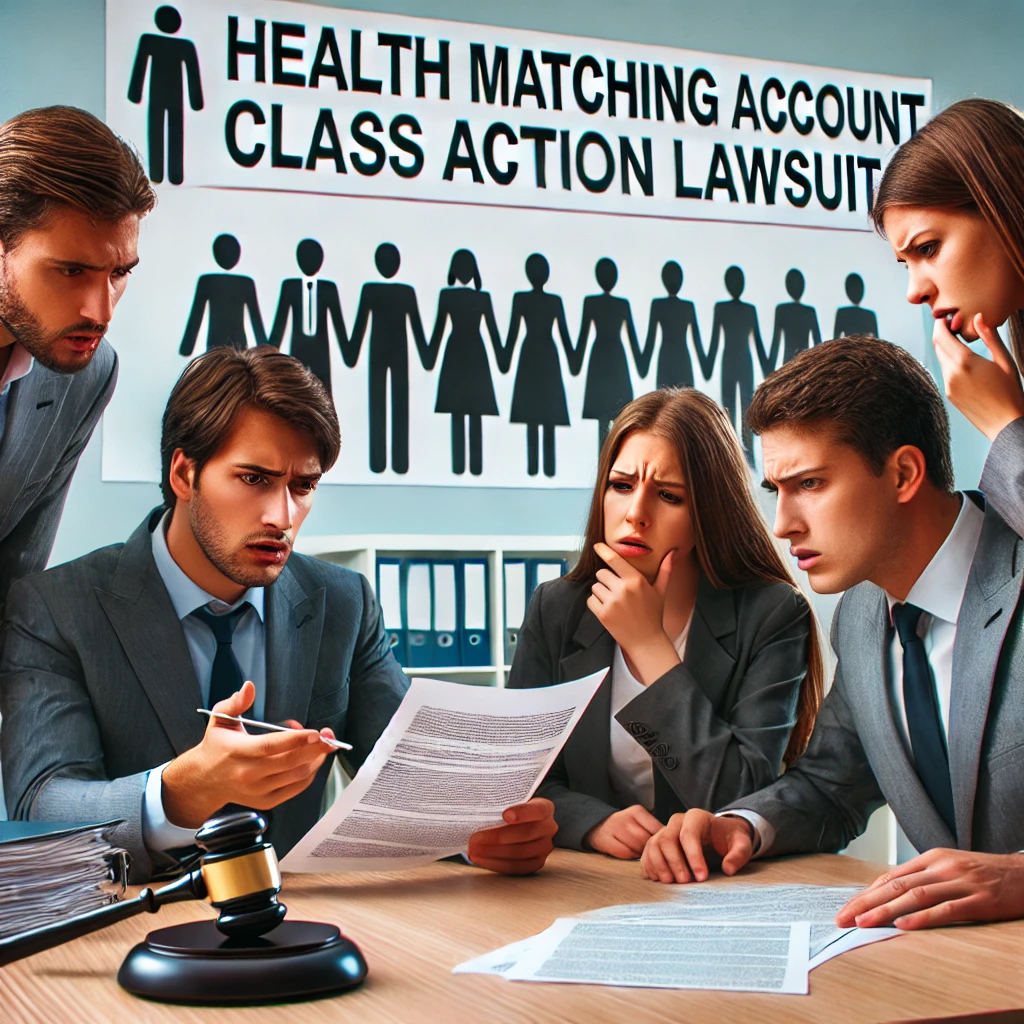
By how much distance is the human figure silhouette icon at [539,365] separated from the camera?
420 centimetres

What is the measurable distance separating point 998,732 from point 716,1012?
0.84m

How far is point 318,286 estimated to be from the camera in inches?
157

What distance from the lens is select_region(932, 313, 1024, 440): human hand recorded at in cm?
170

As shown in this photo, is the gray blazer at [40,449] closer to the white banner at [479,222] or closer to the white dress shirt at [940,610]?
the white dress shirt at [940,610]

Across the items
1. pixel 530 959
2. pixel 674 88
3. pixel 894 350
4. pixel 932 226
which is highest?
pixel 674 88

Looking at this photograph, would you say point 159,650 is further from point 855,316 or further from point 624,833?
point 855,316

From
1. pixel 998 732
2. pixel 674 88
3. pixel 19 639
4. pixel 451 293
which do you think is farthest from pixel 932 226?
pixel 674 88

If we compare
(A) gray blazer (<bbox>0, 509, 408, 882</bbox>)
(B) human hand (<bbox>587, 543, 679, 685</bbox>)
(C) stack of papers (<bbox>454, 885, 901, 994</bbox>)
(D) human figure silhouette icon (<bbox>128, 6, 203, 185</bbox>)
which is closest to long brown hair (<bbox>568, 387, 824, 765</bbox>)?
(B) human hand (<bbox>587, 543, 679, 685</bbox>)

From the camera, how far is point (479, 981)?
0.94 meters

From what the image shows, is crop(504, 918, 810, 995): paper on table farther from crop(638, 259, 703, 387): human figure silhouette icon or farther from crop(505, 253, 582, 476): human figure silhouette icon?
crop(638, 259, 703, 387): human figure silhouette icon

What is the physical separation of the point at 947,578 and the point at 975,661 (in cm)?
17

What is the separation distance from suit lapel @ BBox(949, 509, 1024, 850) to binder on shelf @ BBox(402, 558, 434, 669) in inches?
93.0

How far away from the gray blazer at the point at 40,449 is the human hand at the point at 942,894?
148 cm

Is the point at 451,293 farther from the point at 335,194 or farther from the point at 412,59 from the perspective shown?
the point at 412,59
